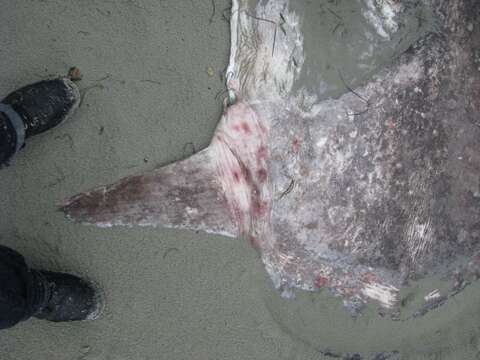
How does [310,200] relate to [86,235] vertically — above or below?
above

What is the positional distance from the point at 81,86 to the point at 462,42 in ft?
6.21

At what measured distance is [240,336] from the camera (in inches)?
95.0

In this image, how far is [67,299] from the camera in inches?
84.8

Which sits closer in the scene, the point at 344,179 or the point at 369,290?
the point at 344,179

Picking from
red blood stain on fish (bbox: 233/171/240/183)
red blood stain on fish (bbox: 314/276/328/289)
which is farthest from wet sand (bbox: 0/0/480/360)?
red blood stain on fish (bbox: 233/171/240/183)

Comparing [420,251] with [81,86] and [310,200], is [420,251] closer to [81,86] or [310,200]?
[310,200]

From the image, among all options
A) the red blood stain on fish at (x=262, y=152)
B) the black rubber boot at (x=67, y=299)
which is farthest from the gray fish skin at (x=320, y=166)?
the black rubber boot at (x=67, y=299)

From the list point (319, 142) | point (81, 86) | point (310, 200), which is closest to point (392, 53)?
point (319, 142)

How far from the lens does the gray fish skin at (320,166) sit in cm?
225

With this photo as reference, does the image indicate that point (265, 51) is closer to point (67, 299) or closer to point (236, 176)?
point (236, 176)

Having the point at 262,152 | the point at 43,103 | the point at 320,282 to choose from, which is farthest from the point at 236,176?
the point at 43,103

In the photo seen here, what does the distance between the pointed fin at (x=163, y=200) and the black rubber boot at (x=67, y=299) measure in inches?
11.2

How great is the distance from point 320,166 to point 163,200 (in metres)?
0.76

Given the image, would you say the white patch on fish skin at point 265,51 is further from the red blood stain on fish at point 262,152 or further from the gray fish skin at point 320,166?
the red blood stain on fish at point 262,152
